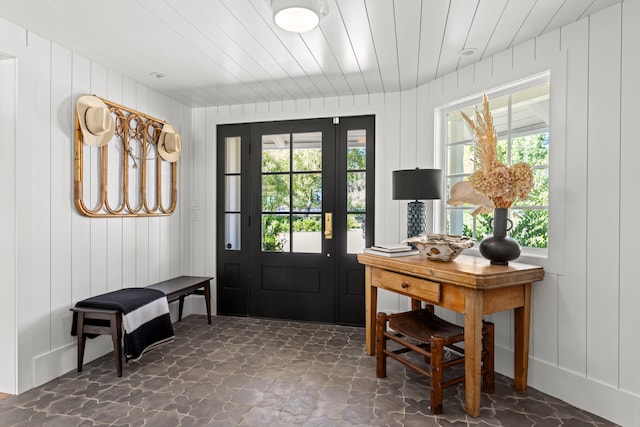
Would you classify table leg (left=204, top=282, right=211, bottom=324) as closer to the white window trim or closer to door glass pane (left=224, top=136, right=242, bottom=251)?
door glass pane (left=224, top=136, right=242, bottom=251)

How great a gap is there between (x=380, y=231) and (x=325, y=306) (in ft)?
3.26

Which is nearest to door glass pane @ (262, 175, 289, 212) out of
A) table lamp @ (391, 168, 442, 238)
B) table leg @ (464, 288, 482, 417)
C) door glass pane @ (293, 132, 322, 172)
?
door glass pane @ (293, 132, 322, 172)

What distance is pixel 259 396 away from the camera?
2.37 meters

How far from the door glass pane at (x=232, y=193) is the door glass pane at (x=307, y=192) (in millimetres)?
682

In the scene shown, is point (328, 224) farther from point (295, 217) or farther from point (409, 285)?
point (409, 285)

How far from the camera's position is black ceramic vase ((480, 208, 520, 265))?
2365mm

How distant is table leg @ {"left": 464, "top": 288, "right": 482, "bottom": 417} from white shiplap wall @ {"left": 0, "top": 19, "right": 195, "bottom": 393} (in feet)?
9.27

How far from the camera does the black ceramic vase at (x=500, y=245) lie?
2.37 m

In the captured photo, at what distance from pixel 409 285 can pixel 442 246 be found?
354 millimetres

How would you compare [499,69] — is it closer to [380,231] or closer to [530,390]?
[380,231]

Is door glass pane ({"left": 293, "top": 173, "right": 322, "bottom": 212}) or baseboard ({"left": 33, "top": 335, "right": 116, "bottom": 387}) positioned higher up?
door glass pane ({"left": 293, "top": 173, "right": 322, "bottom": 212})

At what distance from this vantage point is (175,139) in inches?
149

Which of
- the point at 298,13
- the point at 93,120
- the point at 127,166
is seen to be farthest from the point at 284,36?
the point at 127,166

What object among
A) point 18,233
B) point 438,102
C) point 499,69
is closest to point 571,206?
point 499,69
